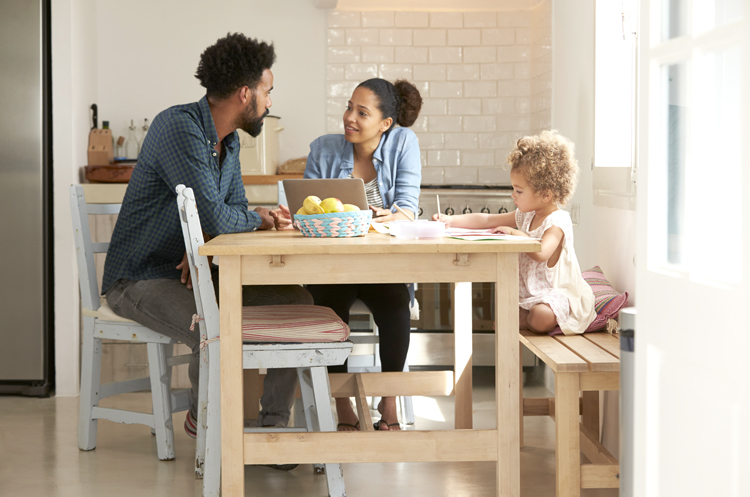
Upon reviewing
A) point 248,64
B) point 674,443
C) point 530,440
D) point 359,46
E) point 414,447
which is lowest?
point 530,440

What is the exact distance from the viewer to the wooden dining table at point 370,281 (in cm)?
173

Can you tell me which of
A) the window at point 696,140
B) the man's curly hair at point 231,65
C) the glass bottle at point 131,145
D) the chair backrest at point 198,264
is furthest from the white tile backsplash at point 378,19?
the window at point 696,140

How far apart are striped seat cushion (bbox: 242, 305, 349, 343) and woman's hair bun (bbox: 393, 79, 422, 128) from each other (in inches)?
49.6

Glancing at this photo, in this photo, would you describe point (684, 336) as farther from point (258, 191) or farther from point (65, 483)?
point (258, 191)

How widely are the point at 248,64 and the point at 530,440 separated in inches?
69.4

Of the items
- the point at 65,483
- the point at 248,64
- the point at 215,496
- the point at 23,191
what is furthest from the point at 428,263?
the point at 23,191

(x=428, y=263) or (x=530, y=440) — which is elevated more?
(x=428, y=263)

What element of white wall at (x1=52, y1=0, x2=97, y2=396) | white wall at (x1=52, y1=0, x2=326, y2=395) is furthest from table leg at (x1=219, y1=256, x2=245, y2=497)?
white wall at (x1=52, y1=0, x2=326, y2=395)

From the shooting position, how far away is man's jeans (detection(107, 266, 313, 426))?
2.24 meters

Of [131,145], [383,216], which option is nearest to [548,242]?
[383,216]

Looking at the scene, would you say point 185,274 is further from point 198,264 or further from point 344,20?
point 344,20

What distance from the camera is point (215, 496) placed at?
6.52ft

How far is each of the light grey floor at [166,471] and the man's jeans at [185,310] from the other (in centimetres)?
23

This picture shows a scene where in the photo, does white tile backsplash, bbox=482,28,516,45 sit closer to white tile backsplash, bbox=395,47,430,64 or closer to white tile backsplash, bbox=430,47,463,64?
white tile backsplash, bbox=430,47,463,64
